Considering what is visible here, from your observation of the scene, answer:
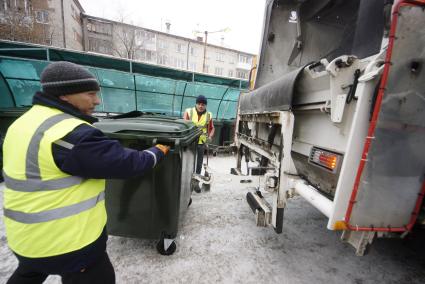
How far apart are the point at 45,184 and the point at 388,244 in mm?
3395

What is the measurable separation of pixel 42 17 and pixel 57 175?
24.0m

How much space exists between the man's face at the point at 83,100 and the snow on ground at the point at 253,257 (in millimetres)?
1529

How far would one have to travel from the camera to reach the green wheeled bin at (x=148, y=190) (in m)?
1.74

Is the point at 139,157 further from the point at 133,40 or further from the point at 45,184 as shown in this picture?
the point at 133,40

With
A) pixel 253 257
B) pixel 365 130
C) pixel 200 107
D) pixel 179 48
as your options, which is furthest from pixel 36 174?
pixel 179 48

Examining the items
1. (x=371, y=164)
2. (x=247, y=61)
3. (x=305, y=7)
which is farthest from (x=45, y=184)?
(x=247, y=61)

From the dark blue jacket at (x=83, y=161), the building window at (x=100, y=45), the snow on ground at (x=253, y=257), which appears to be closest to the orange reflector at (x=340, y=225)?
the snow on ground at (x=253, y=257)

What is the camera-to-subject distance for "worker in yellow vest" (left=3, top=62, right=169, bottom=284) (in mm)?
921

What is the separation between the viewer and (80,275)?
104cm

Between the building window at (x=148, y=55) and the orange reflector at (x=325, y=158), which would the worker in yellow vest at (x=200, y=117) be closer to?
the orange reflector at (x=325, y=158)

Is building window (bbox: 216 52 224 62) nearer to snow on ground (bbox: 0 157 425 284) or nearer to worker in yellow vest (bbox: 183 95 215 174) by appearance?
worker in yellow vest (bbox: 183 95 215 174)

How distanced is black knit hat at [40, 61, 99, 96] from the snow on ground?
1.63 meters

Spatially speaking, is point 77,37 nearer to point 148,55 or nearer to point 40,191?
point 148,55

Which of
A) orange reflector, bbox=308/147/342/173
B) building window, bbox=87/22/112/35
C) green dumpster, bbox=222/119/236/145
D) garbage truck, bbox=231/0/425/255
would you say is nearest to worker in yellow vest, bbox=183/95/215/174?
garbage truck, bbox=231/0/425/255
